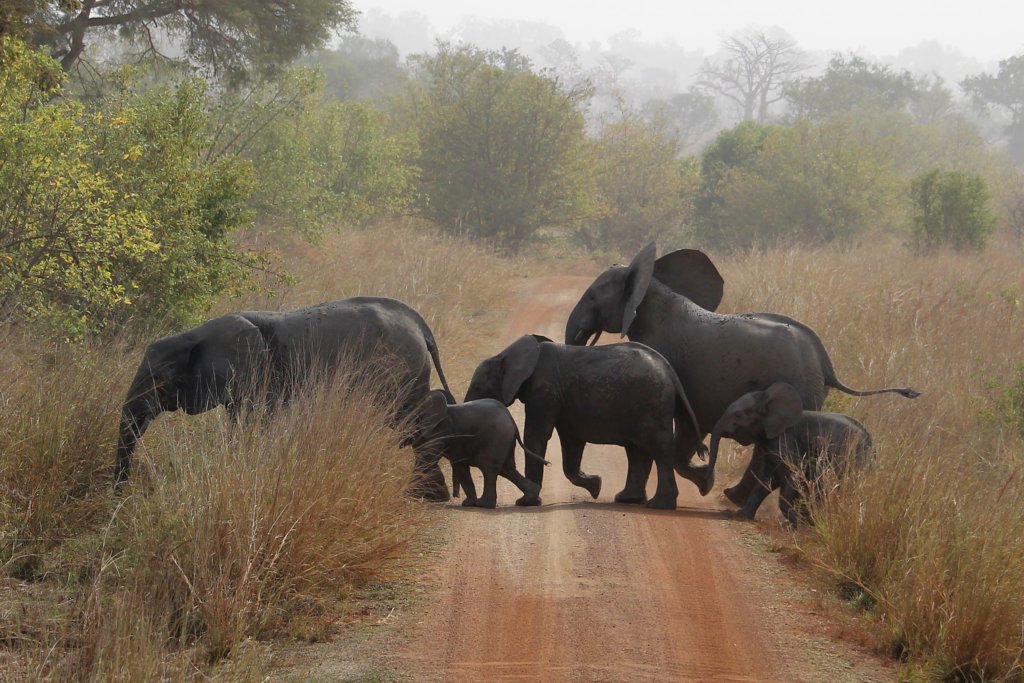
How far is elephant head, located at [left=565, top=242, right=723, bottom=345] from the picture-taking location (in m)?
9.77

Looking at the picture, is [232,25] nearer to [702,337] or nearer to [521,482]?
[702,337]

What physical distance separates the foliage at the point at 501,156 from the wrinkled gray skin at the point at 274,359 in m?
21.4

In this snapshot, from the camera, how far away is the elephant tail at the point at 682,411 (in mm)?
8812

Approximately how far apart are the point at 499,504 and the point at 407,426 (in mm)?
916

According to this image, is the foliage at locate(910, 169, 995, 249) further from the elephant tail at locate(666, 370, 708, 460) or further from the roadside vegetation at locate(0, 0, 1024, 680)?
the elephant tail at locate(666, 370, 708, 460)

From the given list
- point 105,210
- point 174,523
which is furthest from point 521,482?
point 105,210

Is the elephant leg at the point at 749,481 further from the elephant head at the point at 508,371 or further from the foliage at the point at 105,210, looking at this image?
the foliage at the point at 105,210

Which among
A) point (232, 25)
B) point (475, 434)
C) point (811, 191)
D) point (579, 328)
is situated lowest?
point (475, 434)

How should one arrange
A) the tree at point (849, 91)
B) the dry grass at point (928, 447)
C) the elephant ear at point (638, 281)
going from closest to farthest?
the dry grass at point (928, 447) → the elephant ear at point (638, 281) → the tree at point (849, 91)

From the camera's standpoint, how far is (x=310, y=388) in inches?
317

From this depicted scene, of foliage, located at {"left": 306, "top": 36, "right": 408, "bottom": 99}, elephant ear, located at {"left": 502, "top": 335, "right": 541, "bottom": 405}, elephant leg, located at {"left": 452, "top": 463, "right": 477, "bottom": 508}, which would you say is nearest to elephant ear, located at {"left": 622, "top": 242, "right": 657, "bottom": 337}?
elephant ear, located at {"left": 502, "top": 335, "right": 541, "bottom": 405}

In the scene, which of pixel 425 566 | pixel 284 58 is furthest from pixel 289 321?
pixel 284 58

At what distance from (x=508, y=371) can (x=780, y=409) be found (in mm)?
1973

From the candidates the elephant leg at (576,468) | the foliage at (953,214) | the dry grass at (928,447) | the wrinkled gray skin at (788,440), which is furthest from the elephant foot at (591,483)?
the foliage at (953,214)
